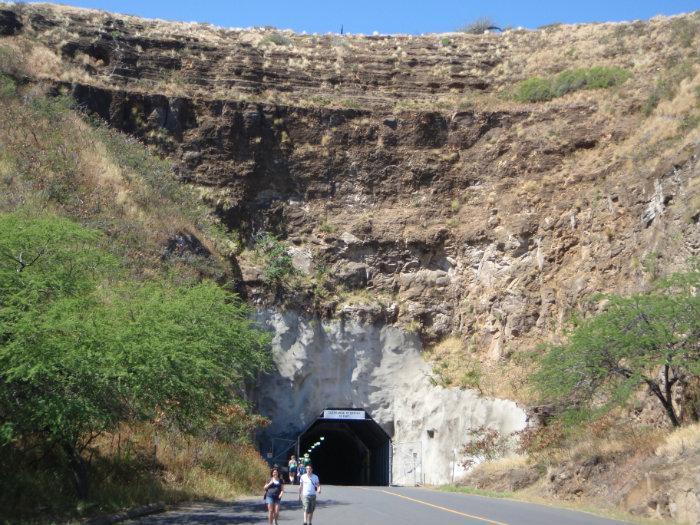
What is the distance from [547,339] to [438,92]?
18.7 m

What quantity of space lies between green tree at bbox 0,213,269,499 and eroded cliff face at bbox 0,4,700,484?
53.3ft

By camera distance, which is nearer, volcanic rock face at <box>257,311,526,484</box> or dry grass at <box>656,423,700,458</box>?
dry grass at <box>656,423,700,458</box>

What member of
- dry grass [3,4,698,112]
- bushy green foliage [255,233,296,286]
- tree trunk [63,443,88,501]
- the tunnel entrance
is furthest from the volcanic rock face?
tree trunk [63,443,88,501]

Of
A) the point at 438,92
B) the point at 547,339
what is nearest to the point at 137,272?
the point at 547,339

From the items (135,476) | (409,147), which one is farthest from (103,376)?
(409,147)

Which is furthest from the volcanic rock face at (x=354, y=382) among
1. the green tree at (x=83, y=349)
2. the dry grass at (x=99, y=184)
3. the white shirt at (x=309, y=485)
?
the white shirt at (x=309, y=485)

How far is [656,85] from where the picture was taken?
39688mm

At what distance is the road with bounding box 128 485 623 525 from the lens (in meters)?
15.9

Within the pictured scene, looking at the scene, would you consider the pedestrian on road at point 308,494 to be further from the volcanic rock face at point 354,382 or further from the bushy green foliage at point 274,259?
the bushy green foliage at point 274,259

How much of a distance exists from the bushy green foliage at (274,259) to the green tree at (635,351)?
17262 mm

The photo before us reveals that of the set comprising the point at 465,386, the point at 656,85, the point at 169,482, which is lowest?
the point at 169,482

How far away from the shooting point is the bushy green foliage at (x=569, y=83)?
42625 mm

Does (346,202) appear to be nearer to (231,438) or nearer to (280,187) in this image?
(280,187)

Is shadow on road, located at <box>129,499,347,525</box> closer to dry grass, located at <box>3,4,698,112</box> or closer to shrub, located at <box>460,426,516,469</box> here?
shrub, located at <box>460,426,516,469</box>
